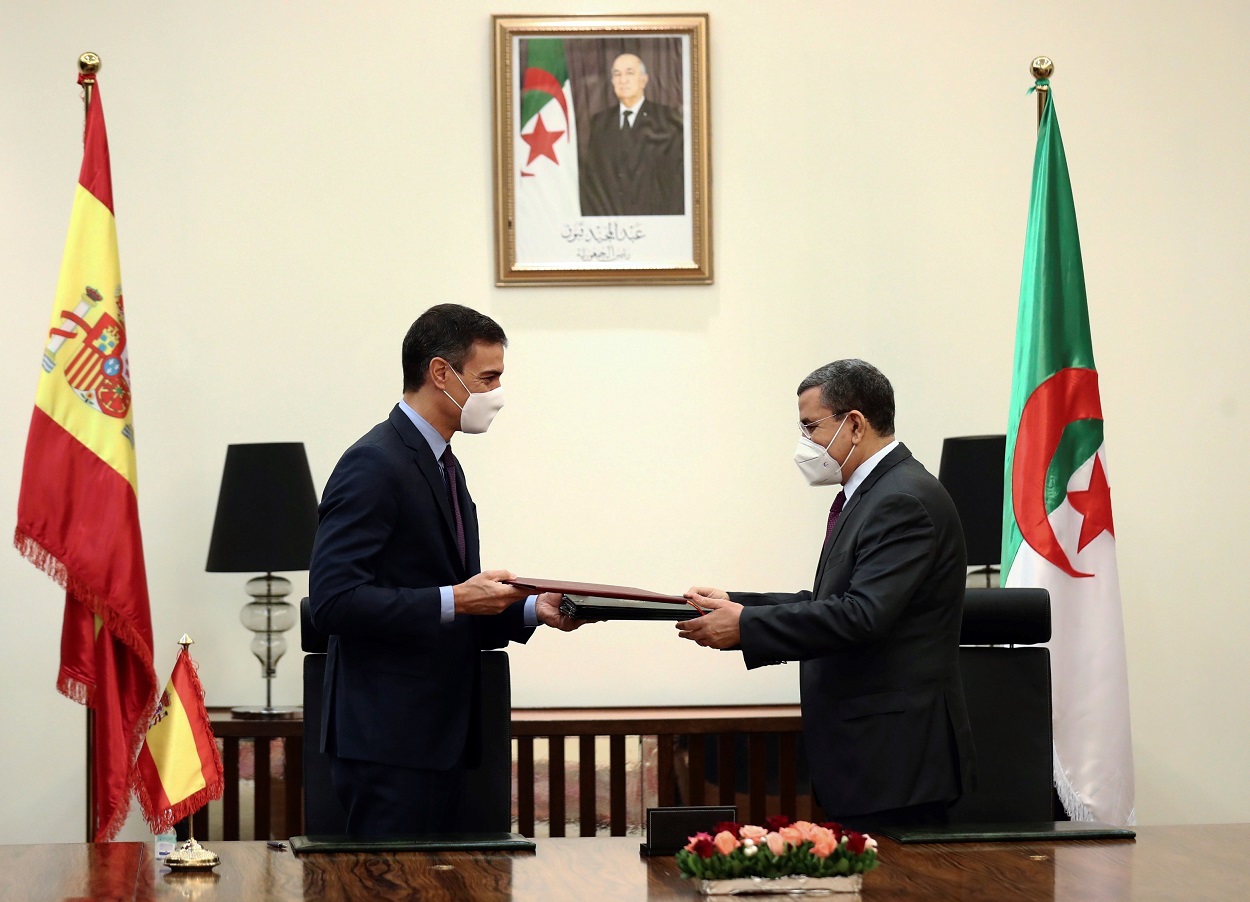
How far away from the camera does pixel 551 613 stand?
2816mm

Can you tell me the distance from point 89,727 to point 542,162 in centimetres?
215

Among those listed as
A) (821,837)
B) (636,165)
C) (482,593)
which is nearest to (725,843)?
(821,837)

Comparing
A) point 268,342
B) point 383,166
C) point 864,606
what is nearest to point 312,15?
point 383,166

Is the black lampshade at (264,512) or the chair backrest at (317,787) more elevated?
the black lampshade at (264,512)

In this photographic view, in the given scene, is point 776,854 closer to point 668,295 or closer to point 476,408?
point 476,408

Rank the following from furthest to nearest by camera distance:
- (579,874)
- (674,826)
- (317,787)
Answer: (317,787) → (674,826) → (579,874)

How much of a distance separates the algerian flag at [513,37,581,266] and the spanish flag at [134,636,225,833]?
7.66ft

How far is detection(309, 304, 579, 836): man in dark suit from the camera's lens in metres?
2.43

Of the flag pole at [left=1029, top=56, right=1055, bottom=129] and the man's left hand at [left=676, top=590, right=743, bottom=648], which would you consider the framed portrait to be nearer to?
the flag pole at [left=1029, top=56, right=1055, bottom=129]

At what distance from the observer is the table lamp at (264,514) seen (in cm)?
371

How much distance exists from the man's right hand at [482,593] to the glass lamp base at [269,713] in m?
1.51

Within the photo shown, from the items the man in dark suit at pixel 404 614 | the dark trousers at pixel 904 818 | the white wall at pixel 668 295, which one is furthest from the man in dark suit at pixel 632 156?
the dark trousers at pixel 904 818

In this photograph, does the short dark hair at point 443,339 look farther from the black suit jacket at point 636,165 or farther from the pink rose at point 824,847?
the black suit jacket at point 636,165

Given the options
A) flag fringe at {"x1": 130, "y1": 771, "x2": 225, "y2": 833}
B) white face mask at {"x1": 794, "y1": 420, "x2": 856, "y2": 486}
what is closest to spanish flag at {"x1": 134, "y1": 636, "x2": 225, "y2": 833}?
flag fringe at {"x1": 130, "y1": 771, "x2": 225, "y2": 833}
